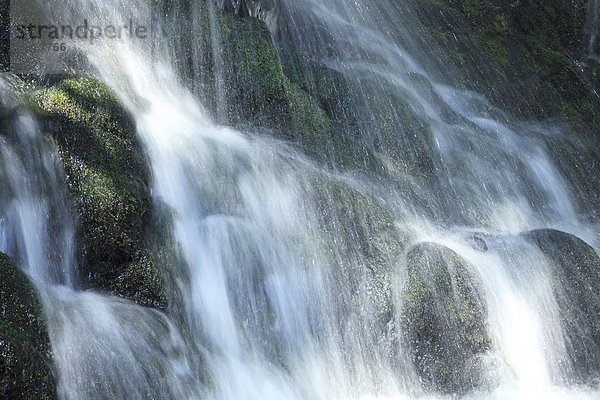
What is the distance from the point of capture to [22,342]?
4.98m

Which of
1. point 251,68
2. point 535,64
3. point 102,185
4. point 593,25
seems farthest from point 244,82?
point 593,25

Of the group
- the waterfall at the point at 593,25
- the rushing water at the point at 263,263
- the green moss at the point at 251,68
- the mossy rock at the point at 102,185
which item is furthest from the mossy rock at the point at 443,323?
the waterfall at the point at 593,25

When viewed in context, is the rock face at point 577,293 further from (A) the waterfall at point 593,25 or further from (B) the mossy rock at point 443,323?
(A) the waterfall at point 593,25

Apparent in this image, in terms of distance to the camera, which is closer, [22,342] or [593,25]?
[22,342]

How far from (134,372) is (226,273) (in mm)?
1728

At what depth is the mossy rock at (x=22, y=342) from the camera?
483 centimetres

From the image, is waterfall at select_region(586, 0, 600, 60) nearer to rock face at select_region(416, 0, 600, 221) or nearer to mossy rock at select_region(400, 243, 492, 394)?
rock face at select_region(416, 0, 600, 221)

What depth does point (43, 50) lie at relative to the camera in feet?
25.9

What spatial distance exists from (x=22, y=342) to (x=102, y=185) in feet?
6.88

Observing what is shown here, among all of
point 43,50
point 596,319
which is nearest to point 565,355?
point 596,319

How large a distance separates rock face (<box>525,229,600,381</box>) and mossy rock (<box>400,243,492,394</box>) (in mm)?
1056

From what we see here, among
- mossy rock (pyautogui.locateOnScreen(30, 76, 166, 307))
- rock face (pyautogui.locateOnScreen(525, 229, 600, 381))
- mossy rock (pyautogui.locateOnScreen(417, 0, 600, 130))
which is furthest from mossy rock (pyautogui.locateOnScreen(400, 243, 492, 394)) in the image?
mossy rock (pyautogui.locateOnScreen(417, 0, 600, 130))

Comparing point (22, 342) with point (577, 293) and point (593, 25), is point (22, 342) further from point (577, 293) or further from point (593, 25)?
point (593, 25)

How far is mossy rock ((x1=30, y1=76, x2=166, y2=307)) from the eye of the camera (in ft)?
22.0
